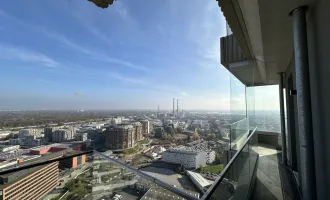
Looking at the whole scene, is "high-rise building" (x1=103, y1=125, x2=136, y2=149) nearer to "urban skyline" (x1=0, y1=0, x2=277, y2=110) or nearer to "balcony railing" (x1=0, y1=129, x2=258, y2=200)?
"balcony railing" (x1=0, y1=129, x2=258, y2=200)

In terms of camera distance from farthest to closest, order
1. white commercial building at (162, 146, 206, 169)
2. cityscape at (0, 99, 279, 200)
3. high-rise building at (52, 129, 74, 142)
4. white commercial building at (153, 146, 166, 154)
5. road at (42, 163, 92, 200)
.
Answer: white commercial building at (153, 146, 166, 154), high-rise building at (52, 129, 74, 142), white commercial building at (162, 146, 206, 169), road at (42, 163, 92, 200), cityscape at (0, 99, 279, 200)

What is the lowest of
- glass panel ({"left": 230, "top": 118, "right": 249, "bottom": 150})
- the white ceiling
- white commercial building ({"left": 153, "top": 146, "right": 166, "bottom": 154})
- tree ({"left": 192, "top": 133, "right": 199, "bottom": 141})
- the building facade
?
white commercial building ({"left": 153, "top": 146, "right": 166, "bottom": 154})

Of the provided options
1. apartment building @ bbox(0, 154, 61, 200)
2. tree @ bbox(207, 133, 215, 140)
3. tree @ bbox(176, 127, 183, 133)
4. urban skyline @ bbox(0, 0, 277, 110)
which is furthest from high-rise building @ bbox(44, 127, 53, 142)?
tree @ bbox(207, 133, 215, 140)

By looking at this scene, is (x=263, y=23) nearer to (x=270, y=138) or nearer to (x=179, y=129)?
(x=270, y=138)

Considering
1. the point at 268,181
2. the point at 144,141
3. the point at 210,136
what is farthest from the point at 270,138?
the point at 144,141

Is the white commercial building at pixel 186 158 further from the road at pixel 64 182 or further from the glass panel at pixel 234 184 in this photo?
the road at pixel 64 182

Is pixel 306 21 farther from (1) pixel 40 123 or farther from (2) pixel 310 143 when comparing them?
(1) pixel 40 123

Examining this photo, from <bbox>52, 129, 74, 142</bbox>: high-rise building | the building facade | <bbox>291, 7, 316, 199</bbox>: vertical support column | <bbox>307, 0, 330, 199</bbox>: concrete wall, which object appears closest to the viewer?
<bbox>307, 0, 330, 199</bbox>: concrete wall

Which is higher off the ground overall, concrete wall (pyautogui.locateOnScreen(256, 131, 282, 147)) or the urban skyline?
the urban skyline
